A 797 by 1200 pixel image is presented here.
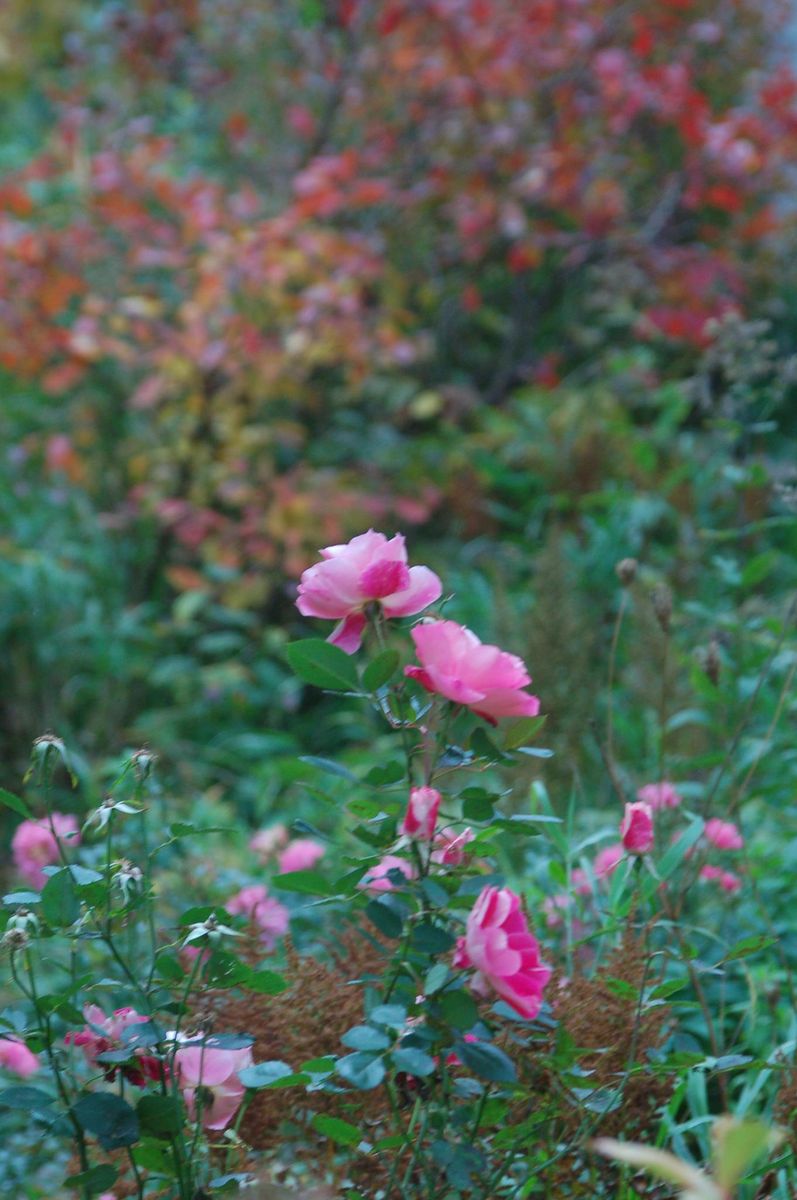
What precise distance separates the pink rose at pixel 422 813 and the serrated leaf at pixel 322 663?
0.38 ft

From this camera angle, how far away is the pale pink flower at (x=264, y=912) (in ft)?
6.03

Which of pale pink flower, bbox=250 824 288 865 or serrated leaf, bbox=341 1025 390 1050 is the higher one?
serrated leaf, bbox=341 1025 390 1050

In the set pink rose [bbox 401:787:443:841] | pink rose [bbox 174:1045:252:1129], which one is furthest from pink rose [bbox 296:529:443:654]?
pink rose [bbox 174:1045:252:1129]

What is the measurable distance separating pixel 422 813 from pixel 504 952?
0.43 ft

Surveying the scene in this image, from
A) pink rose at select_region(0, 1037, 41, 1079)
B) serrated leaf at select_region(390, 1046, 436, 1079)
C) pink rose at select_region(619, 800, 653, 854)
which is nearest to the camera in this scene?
serrated leaf at select_region(390, 1046, 436, 1079)

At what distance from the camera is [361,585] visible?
1.22 meters

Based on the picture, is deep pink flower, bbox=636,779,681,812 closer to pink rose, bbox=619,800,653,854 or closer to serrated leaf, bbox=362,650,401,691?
pink rose, bbox=619,800,653,854

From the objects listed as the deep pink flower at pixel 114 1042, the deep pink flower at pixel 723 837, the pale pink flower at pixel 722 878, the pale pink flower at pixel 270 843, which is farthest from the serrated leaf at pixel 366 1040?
the pale pink flower at pixel 270 843

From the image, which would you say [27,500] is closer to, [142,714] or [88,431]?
[88,431]

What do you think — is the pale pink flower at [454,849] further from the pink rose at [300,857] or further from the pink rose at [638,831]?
the pink rose at [300,857]

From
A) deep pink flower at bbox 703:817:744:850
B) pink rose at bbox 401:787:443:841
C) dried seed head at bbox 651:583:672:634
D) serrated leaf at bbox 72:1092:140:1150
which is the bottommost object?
deep pink flower at bbox 703:817:744:850

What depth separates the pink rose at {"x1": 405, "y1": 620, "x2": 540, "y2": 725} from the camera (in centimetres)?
119

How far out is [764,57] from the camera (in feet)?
22.1

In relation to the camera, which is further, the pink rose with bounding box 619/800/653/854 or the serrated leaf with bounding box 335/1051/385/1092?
the pink rose with bounding box 619/800/653/854
